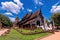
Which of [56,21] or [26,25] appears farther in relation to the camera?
[56,21]

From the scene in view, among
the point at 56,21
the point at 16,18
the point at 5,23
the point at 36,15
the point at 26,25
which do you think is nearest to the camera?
the point at 36,15

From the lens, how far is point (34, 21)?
132 feet

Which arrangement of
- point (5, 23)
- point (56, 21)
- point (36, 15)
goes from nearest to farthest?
point (36, 15) < point (56, 21) < point (5, 23)

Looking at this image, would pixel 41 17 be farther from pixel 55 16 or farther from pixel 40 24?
pixel 55 16

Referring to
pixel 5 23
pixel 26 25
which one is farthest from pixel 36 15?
pixel 5 23

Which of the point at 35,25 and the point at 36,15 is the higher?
the point at 36,15

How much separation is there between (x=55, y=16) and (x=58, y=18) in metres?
1.80

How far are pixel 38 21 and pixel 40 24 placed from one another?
1.16m

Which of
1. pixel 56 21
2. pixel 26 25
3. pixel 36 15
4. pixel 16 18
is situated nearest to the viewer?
pixel 36 15

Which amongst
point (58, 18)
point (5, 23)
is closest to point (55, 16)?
point (58, 18)

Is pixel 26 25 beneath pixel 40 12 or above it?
beneath

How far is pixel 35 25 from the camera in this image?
4053 centimetres

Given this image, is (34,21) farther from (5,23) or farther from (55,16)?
(5,23)

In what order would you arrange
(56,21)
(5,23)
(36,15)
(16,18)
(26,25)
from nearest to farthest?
(36,15) < (26,25) < (56,21) < (16,18) < (5,23)
